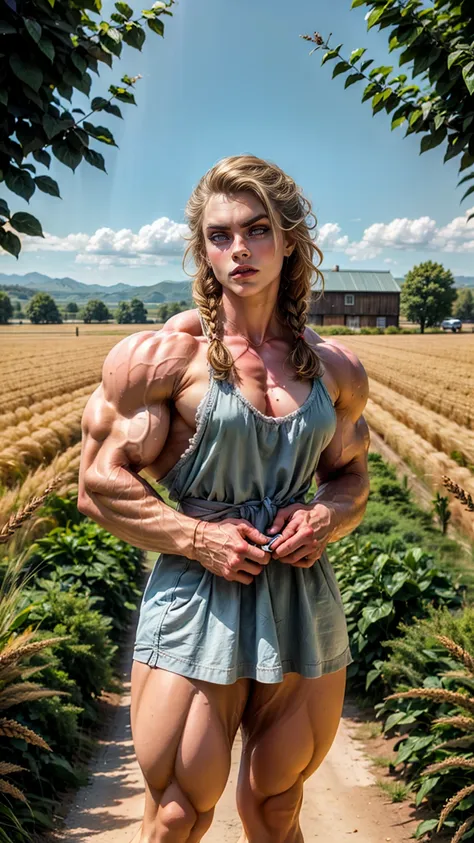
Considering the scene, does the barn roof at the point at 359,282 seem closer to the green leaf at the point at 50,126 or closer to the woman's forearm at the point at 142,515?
the green leaf at the point at 50,126

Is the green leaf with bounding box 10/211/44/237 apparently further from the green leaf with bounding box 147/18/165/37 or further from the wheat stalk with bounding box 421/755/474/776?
the wheat stalk with bounding box 421/755/474/776

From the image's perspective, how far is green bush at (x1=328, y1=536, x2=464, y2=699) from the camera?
173 inches

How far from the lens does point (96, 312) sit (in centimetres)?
792

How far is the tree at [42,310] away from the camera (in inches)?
248

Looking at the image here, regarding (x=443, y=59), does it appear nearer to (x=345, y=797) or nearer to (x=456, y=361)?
(x=456, y=361)

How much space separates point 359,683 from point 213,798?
10.5 feet

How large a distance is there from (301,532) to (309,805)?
→ 7.69ft

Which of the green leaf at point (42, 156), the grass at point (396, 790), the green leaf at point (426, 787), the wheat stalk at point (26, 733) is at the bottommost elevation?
the grass at point (396, 790)

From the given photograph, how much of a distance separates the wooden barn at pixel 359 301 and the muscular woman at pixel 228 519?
5641 mm

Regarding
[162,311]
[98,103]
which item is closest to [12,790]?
[98,103]

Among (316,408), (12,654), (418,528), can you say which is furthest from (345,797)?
(418,528)

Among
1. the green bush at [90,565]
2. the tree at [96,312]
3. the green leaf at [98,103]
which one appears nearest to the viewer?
the green leaf at [98,103]

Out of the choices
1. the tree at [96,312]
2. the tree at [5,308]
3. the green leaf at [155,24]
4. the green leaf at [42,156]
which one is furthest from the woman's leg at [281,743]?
the tree at [96,312]

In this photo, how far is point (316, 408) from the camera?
1.82 m
